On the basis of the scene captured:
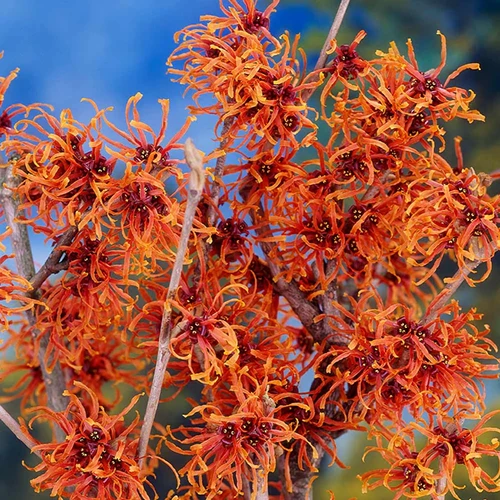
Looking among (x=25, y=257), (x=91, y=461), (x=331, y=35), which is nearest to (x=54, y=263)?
(x=25, y=257)

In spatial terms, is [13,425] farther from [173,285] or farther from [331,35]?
[331,35]

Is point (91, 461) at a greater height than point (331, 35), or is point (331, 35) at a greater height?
point (331, 35)

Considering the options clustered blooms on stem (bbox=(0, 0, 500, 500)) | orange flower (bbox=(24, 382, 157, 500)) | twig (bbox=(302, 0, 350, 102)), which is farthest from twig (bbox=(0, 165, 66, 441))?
twig (bbox=(302, 0, 350, 102))

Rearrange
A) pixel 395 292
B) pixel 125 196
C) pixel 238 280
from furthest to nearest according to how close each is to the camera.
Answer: pixel 395 292
pixel 238 280
pixel 125 196

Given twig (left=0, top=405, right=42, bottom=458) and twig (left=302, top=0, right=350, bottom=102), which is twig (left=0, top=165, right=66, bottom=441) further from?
twig (left=302, top=0, right=350, bottom=102)

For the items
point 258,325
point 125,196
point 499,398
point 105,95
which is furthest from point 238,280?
point 499,398

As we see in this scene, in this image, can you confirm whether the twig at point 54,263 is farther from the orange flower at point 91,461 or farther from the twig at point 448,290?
the twig at point 448,290

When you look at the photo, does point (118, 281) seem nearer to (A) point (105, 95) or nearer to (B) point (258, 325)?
(B) point (258, 325)
